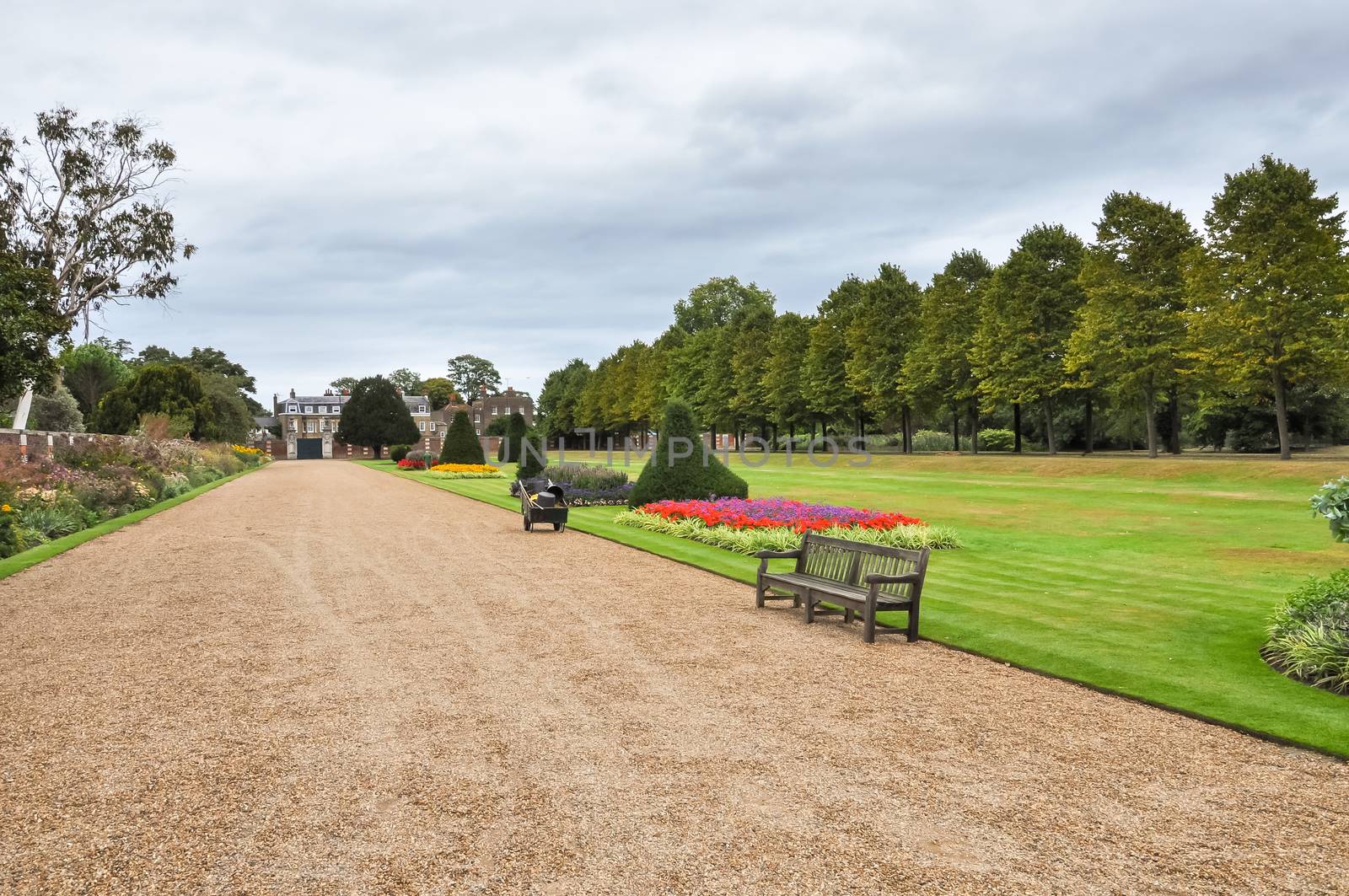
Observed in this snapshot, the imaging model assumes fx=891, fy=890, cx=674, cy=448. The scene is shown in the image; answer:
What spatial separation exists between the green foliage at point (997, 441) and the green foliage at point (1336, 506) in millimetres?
56033

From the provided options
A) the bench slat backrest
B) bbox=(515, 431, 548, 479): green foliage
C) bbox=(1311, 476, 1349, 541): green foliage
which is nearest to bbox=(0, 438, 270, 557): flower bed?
bbox=(515, 431, 548, 479): green foliage

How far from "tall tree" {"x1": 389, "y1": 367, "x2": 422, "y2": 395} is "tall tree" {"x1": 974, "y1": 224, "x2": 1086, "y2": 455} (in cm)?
12275

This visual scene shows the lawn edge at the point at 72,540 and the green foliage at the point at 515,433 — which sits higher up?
the green foliage at the point at 515,433

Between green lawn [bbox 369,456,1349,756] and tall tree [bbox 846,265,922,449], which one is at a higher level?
tall tree [bbox 846,265,922,449]

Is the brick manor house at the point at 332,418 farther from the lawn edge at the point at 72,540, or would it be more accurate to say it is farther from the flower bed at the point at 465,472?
the lawn edge at the point at 72,540

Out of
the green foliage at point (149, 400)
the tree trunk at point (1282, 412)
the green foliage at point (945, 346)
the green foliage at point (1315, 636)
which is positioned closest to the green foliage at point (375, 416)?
the green foliage at point (149, 400)

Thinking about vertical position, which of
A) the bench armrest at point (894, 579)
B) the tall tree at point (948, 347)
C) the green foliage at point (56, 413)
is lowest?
the bench armrest at point (894, 579)

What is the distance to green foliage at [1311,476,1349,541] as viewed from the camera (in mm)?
7344

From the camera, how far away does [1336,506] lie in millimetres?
7379

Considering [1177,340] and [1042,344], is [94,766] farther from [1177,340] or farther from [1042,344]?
[1042,344]

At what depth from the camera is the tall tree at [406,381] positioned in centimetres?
15375

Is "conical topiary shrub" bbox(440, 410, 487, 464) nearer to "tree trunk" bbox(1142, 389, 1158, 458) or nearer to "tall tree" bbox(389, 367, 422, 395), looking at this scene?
"tree trunk" bbox(1142, 389, 1158, 458)

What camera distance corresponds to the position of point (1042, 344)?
45.6 m

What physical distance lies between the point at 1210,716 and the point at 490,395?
135 m
